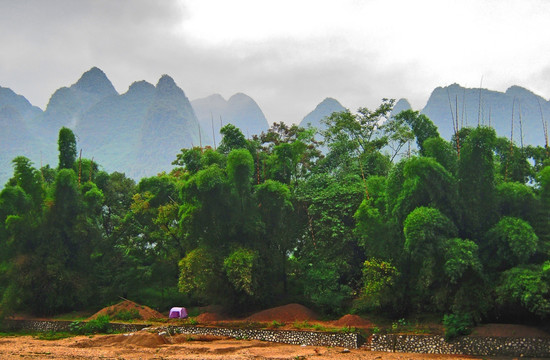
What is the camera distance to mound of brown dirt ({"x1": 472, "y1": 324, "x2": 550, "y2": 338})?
1148 centimetres

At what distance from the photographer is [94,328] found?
676 inches

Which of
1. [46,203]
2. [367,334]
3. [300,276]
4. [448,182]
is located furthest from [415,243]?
[46,203]

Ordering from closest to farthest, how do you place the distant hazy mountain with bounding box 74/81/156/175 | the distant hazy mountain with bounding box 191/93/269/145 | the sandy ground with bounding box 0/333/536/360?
the sandy ground with bounding box 0/333/536/360
the distant hazy mountain with bounding box 74/81/156/175
the distant hazy mountain with bounding box 191/93/269/145

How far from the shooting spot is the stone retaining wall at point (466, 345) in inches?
445

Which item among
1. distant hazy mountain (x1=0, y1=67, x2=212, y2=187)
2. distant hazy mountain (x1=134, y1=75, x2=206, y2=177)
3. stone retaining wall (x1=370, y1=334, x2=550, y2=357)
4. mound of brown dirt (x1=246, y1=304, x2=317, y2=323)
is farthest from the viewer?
distant hazy mountain (x1=0, y1=67, x2=212, y2=187)

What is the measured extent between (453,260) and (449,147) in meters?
4.23

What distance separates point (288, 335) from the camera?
14.5 metres

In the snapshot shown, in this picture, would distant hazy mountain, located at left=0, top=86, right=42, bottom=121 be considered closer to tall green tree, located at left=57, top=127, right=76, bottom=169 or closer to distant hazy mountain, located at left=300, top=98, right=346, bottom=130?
distant hazy mountain, located at left=300, top=98, right=346, bottom=130

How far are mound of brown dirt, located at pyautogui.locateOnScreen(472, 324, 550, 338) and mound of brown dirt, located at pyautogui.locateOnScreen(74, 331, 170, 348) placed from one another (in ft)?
32.1

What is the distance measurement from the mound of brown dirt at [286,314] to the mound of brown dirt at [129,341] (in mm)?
3835

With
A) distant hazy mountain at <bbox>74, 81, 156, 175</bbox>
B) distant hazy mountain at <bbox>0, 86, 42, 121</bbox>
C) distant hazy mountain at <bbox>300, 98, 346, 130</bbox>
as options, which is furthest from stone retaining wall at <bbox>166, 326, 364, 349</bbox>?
distant hazy mountain at <bbox>0, 86, 42, 121</bbox>

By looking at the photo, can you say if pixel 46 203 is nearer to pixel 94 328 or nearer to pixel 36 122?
pixel 94 328

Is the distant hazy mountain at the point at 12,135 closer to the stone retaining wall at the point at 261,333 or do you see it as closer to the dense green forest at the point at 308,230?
the dense green forest at the point at 308,230

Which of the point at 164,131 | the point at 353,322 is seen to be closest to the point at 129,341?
the point at 353,322
